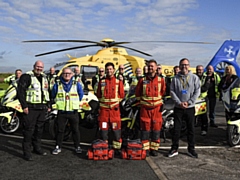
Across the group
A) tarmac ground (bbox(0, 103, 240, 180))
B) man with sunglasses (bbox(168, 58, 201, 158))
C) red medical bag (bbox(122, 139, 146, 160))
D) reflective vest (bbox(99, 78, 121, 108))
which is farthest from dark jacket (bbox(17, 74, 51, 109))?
man with sunglasses (bbox(168, 58, 201, 158))

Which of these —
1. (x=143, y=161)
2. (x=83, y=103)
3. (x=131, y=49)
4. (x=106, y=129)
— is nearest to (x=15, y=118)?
(x=83, y=103)

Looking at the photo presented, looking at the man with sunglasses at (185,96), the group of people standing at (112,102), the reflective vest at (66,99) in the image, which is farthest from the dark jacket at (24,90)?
the man with sunglasses at (185,96)

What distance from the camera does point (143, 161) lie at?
486cm

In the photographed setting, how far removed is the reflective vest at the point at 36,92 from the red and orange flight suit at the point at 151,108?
1846 millimetres

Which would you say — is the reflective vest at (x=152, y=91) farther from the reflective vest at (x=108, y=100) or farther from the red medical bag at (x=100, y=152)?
the red medical bag at (x=100, y=152)

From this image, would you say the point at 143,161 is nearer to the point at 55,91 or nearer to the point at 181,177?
the point at 181,177

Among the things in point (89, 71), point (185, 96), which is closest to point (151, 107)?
point (185, 96)

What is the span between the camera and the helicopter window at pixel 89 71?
1081 centimetres

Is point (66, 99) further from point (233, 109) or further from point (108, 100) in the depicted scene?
point (233, 109)

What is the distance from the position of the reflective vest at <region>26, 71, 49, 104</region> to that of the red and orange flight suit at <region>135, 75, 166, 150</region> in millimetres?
1846

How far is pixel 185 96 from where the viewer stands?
504 centimetres

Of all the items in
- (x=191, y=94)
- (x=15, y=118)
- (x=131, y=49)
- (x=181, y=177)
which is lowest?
(x=181, y=177)

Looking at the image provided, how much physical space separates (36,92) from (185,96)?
2716 millimetres

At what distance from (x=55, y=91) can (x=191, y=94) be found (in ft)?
8.35
